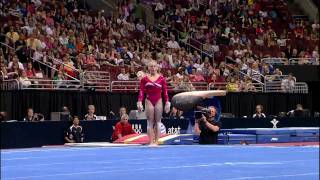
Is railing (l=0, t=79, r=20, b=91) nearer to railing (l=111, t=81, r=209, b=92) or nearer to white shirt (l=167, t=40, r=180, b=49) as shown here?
railing (l=111, t=81, r=209, b=92)

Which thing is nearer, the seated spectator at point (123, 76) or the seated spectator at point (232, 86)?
the seated spectator at point (123, 76)

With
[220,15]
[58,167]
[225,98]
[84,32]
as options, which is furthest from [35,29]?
[58,167]

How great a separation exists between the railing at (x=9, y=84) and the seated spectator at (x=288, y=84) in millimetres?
9521

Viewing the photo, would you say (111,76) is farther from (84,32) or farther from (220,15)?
(220,15)

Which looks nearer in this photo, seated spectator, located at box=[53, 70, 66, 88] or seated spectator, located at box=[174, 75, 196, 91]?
seated spectator, located at box=[53, 70, 66, 88]

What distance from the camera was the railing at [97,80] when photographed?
63.3ft

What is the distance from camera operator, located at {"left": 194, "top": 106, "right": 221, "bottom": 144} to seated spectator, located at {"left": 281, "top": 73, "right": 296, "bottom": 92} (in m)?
11.0

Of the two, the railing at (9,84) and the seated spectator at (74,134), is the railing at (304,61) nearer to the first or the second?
the railing at (9,84)

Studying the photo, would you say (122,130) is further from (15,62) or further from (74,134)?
(15,62)

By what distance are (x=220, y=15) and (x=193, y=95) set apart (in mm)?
16368

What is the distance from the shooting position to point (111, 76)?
20.5 m

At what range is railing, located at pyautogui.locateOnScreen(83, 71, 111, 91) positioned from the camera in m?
19.3

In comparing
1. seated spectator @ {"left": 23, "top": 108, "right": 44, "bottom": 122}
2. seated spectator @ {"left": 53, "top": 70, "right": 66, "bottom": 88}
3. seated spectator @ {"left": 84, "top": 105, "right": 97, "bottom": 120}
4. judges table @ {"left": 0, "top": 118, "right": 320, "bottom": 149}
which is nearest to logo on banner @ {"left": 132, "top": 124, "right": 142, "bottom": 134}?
judges table @ {"left": 0, "top": 118, "right": 320, "bottom": 149}

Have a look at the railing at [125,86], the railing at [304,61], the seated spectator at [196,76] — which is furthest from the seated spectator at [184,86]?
the railing at [304,61]
